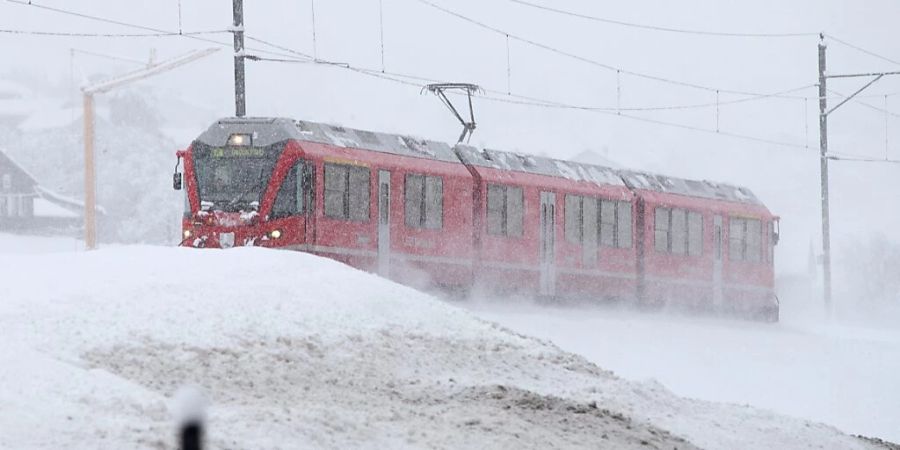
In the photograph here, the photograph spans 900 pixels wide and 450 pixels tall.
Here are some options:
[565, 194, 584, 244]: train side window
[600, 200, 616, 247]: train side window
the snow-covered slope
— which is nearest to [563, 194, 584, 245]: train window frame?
[565, 194, 584, 244]: train side window

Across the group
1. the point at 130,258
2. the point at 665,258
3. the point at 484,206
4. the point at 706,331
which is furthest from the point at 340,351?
the point at 665,258

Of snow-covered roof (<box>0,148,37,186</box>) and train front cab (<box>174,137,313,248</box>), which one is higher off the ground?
snow-covered roof (<box>0,148,37,186</box>)

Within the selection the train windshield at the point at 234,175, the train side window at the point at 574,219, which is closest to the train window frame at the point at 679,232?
the train side window at the point at 574,219

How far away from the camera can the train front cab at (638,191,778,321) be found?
31844 millimetres

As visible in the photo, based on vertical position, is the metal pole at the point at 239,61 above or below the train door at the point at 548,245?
above

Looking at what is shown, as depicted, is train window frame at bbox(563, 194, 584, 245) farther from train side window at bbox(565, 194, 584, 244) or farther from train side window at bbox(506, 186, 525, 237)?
train side window at bbox(506, 186, 525, 237)

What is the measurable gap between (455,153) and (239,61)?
16.0ft

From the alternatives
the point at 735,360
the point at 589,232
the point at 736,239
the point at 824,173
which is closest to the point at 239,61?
the point at 589,232

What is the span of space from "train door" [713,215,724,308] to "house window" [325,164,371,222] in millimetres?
12370

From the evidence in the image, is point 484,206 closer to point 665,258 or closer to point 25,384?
point 665,258

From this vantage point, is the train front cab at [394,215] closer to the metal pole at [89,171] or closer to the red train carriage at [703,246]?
the red train carriage at [703,246]

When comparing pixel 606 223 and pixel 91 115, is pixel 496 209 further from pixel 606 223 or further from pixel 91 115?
pixel 91 115

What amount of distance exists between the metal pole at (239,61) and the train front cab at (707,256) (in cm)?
943

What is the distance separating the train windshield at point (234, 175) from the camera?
2375 centimetres
